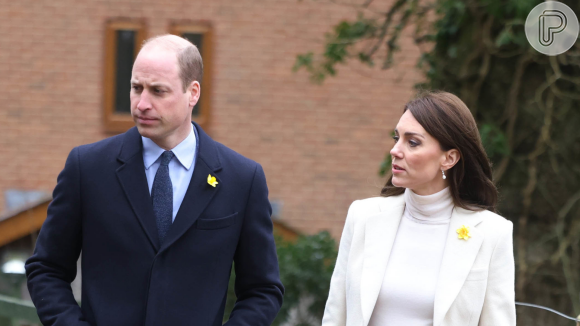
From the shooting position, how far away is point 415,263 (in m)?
2.91

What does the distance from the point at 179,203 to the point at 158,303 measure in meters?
0.33

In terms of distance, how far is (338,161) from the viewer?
873cm

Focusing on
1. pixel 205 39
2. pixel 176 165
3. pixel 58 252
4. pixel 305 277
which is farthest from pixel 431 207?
pixel 205 39

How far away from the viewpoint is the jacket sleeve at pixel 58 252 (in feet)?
8.32

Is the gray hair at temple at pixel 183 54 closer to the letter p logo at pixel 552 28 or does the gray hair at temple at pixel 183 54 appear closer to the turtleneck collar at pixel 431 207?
the turtleneck collar at pixel 431 207

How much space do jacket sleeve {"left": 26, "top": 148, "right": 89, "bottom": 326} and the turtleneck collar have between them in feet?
4.05

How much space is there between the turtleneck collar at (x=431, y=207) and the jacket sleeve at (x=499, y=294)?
235 millimetres

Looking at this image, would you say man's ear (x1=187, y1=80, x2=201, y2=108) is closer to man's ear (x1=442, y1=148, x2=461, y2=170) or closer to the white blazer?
the white blazer

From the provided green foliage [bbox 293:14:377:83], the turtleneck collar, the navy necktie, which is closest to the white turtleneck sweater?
the turtleneck collar

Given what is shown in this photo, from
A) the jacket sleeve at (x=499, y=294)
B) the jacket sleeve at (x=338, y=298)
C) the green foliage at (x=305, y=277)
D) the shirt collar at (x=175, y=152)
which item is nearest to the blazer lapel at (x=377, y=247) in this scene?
the jacket sleeve at (x=338, y=298)

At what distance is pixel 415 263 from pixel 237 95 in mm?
5924

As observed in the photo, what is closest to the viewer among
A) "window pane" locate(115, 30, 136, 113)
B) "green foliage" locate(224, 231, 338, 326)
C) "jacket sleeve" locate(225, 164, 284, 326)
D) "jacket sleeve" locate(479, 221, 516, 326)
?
"jacket sleeve" locate(225, 164, 284, 326)

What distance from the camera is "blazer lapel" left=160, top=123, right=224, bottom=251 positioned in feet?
8.33

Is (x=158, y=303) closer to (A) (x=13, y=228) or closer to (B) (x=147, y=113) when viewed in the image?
(B) (x=147, y=113)
